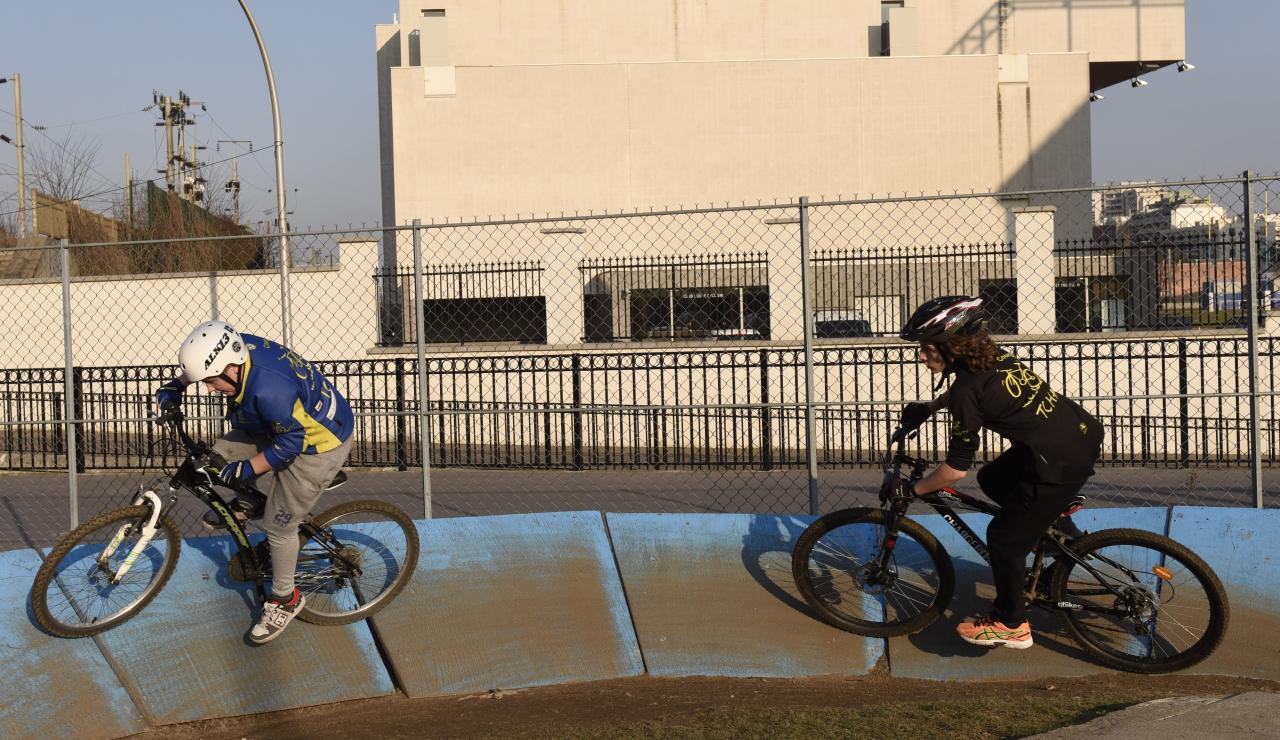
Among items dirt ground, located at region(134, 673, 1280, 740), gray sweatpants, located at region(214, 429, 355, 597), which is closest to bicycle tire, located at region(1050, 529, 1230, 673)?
dirt ground, located at region(134, 673, 1280, 740)

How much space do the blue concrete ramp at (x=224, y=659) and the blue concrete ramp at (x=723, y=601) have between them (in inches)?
60.0

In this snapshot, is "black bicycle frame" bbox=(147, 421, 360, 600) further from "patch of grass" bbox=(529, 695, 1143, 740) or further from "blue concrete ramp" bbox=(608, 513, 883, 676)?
"patch of grass" bbox=(529, 695, 1143, 740)

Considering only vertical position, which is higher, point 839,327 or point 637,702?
point 839,327

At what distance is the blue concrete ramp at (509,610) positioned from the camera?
20.8 ft

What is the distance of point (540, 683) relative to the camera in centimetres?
626

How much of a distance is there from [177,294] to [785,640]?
15.0m

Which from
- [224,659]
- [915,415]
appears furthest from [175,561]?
[915,415]

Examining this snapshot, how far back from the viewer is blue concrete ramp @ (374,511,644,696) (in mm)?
6336

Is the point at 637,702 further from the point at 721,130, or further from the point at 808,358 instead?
the point at 721,130

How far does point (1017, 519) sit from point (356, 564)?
3503 millimetres

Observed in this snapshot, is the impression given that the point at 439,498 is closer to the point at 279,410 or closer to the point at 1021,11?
the point at 279,410

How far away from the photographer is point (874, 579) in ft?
20.4

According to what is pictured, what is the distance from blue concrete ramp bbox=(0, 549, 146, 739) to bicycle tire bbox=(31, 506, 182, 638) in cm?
11

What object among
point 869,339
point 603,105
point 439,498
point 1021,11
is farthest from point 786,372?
point 1021,11
